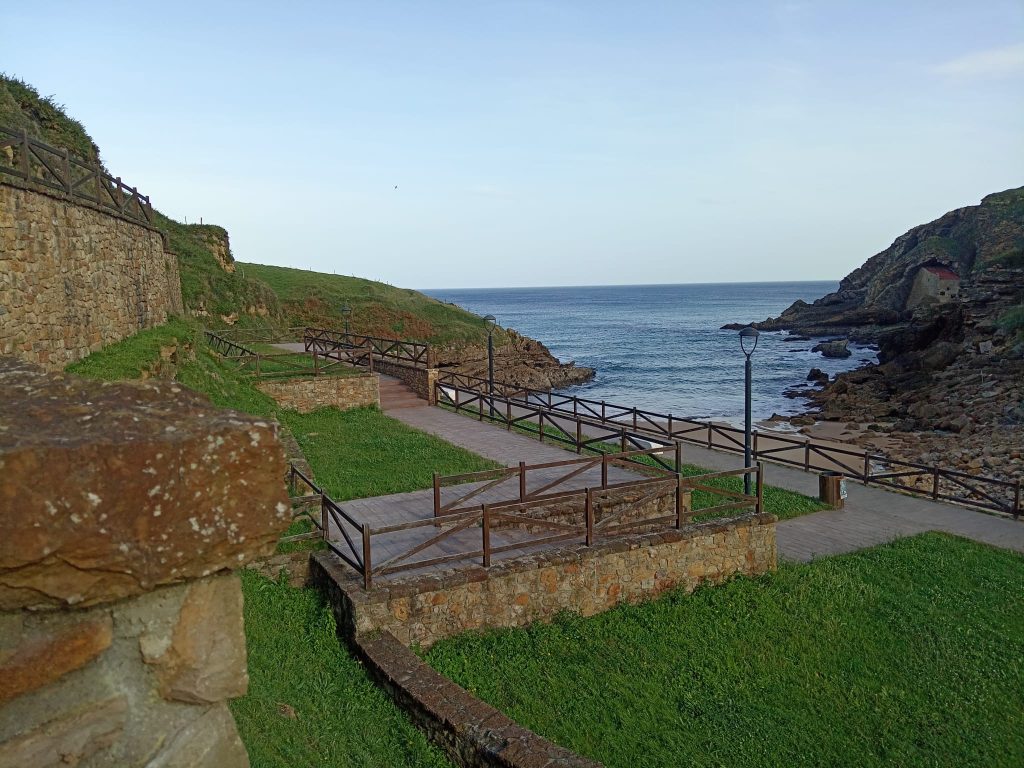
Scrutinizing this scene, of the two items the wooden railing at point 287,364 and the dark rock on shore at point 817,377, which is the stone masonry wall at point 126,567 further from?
the dark rock on shore at point 817,377

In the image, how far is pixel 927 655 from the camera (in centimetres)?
849

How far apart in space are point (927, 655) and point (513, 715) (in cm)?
492

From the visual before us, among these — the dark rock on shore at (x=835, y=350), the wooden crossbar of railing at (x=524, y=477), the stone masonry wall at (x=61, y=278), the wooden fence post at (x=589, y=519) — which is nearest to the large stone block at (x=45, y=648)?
the stone masonry wall at (x=61, y=278)

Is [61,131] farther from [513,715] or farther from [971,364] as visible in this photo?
[971,364]

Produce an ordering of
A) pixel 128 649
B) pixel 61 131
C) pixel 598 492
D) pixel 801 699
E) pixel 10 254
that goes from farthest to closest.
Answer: pixel 61 131 → pixel 598 492 → pixel 10 254 → pixel 801 699 → pixel 128 649

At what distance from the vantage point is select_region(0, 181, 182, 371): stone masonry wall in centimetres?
929

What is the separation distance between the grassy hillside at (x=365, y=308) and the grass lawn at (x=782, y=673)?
123 ft

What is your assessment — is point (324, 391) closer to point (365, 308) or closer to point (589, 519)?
point (589, 519)

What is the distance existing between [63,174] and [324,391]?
10.0 meters

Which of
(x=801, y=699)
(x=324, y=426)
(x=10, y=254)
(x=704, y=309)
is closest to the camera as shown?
(x=801, y=699)

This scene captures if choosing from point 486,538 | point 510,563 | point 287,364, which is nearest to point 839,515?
point 510,563

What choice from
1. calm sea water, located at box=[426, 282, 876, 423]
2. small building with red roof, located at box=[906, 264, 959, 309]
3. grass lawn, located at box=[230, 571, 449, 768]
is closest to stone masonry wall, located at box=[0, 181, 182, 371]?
grass lawn, located at box=[230, 571, 449, 768]

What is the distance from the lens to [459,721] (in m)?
6.20

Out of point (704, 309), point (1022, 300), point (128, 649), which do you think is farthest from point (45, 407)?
point (704, 309)
